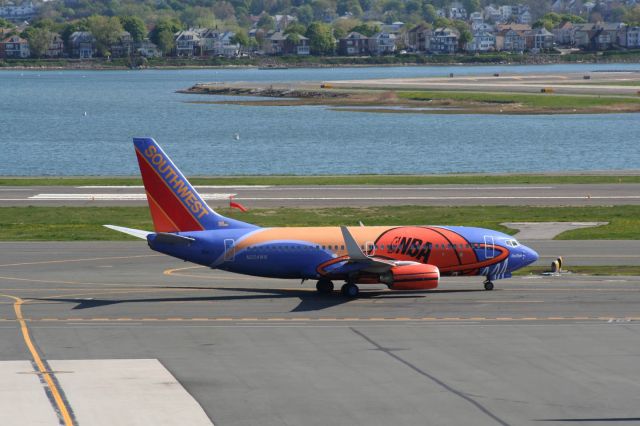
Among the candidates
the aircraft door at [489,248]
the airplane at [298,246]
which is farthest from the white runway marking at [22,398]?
the aircraft door at [489,248]

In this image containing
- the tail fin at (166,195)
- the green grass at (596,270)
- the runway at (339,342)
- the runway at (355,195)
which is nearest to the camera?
the runway at (339,342)

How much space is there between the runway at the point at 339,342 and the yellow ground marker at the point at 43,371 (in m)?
0.25

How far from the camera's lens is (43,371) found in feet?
140

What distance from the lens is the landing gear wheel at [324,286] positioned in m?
60.1

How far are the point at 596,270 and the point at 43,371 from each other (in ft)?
119

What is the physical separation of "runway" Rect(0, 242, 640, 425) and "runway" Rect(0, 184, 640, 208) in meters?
27.3

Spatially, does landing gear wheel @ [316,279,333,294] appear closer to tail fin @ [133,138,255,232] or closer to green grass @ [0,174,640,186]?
tail fin @ [133,138,255,232]

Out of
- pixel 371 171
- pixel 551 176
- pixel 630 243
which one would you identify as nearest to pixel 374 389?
pixel 630 243

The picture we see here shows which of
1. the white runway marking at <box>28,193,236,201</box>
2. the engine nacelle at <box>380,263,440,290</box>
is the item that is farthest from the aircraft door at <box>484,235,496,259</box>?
the white runway marking at <box>28,193,236,201</box>

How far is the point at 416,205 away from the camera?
303 feet

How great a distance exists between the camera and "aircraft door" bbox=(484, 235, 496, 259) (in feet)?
199

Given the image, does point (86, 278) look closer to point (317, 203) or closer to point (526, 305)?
point (526, 305)

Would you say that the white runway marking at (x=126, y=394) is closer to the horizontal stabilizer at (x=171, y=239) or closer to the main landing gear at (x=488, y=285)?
the horizontal stabilizer at (x=171, y=239)

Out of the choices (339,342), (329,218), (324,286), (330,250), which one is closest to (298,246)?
(330,250)
